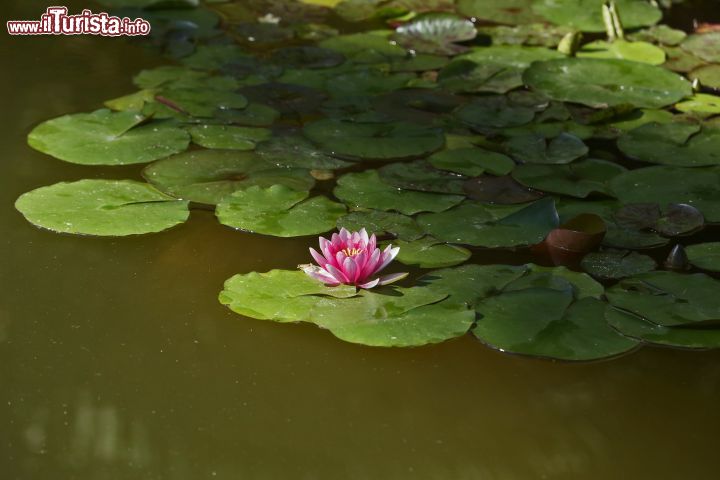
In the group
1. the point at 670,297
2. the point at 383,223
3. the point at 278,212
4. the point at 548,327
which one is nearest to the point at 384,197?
the point at 383,223

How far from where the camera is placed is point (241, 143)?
3.05 metres

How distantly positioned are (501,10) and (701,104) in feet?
4.04

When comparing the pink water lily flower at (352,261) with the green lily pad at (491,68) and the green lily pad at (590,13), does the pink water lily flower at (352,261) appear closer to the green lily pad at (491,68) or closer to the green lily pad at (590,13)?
the green lily pad at (491,68)

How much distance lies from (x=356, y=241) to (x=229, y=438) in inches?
24.2

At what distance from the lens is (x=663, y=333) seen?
7.14 feet

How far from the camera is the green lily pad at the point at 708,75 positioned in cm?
362

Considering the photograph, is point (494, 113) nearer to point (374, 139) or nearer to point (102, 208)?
point (374, 139)

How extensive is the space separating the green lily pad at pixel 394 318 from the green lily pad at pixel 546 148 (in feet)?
2.85

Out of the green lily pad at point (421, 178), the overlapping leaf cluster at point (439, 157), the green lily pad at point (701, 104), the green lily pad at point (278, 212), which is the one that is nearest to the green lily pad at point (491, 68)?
the overlapping leaf cluster at point (439, 157)

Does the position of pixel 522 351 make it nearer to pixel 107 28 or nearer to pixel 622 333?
pixel 622 333

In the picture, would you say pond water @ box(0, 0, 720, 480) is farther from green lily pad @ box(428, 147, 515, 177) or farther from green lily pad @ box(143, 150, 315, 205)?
green lily pad @ box(428, 147, 515, 177)

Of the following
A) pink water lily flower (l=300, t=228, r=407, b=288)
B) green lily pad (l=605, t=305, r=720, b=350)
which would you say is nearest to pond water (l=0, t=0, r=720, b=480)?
green lily pad (l=605, t=305, r=720, b=350)

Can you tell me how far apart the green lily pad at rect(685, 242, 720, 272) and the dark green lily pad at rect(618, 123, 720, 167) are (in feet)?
1.54

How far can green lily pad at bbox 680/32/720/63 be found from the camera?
3848 mm
